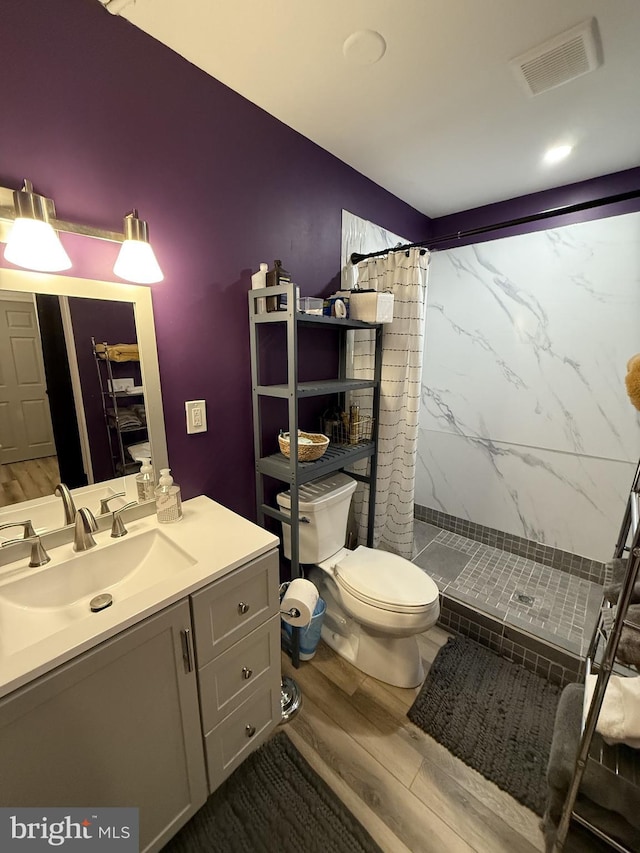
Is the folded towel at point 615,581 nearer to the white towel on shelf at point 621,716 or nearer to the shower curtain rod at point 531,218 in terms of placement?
the white towel on shelf at point 621,716

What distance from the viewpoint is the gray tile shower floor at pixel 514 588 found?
5.47ft

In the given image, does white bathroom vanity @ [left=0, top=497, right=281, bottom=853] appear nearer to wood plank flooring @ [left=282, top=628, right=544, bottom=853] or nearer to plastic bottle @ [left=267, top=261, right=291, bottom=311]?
wood plank flooring @ [left=282, top=628, right=544, bottom=853]

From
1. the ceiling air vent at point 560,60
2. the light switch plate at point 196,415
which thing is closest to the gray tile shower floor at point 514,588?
the light switch plate at point 196,415

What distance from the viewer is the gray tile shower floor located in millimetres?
1668

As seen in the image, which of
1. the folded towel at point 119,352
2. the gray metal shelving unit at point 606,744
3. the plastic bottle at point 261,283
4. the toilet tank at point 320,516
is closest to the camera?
the gray metal shelving unit at point 606,744

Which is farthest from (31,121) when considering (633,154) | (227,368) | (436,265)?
(633,154)

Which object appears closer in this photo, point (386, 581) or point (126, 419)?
point (126, 419)

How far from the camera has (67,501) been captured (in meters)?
1.03

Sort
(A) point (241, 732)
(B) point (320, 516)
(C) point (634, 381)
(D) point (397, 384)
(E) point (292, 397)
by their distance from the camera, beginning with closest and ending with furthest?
Answer: (C) point (634, 381) < (A) point (241, 732) < (E) point (292, 397) < (B) point (320, 516) < (D) point (397, 384)

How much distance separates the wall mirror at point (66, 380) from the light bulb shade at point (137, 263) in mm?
96

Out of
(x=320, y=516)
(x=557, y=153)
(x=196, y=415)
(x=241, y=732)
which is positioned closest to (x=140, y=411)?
(x=196, y=415)

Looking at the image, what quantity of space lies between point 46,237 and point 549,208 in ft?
8.52

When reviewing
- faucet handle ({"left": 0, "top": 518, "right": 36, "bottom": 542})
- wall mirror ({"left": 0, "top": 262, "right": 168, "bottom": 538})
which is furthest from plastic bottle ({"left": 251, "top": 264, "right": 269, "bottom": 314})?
faucet handle ({"left": 0, "top": 518, "right": 36, "bottom": 542})

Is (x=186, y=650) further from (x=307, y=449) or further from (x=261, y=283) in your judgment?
(x=261, y=283)
